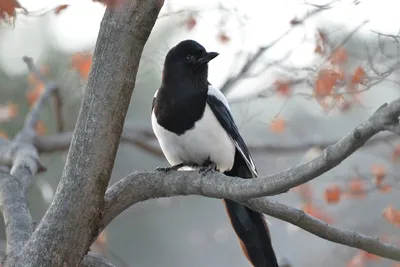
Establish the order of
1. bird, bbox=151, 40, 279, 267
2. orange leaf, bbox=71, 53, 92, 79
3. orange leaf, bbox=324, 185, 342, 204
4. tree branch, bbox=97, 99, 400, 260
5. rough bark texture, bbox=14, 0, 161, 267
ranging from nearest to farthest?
tree branch, bbox=97, 99, 400, 260 < rough bark texture, bbox=14, 0, 161, 267 < bird, bbox=151, 40, 279, 267 < orange leaf, bbox=71, 53, 92, 79 < orange leaf, bbox=324, 185, 342, 204

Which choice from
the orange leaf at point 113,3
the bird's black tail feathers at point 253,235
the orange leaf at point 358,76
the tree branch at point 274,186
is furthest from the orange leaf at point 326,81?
the orange leaf at point 113,3

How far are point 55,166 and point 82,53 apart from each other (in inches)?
192

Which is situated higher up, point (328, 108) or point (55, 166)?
point (328, 108)

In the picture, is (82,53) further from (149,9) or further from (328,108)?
(149,9)

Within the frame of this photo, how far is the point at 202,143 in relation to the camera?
3525 mm

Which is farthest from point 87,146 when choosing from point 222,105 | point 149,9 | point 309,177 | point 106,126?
point 222,105

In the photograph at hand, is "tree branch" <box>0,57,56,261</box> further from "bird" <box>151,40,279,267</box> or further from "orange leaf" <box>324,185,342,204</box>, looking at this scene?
"orange leaf" <box>324,185,342,204</box>

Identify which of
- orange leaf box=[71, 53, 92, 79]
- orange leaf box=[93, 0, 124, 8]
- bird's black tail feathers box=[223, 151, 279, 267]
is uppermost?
orange leaf box=[93, 0, 124, 8]

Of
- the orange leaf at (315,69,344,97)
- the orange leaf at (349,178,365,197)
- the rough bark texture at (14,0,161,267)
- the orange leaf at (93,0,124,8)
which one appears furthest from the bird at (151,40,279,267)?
the orange leaf at (349,178,365,197)

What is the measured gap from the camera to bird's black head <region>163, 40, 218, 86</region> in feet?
12.0

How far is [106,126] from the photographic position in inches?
102

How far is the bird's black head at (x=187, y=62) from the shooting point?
12.0 ft

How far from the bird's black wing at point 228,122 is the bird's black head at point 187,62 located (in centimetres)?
16

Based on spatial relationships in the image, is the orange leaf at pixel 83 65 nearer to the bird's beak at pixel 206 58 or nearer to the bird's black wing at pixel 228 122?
the bird's beak at pixel 206 58
